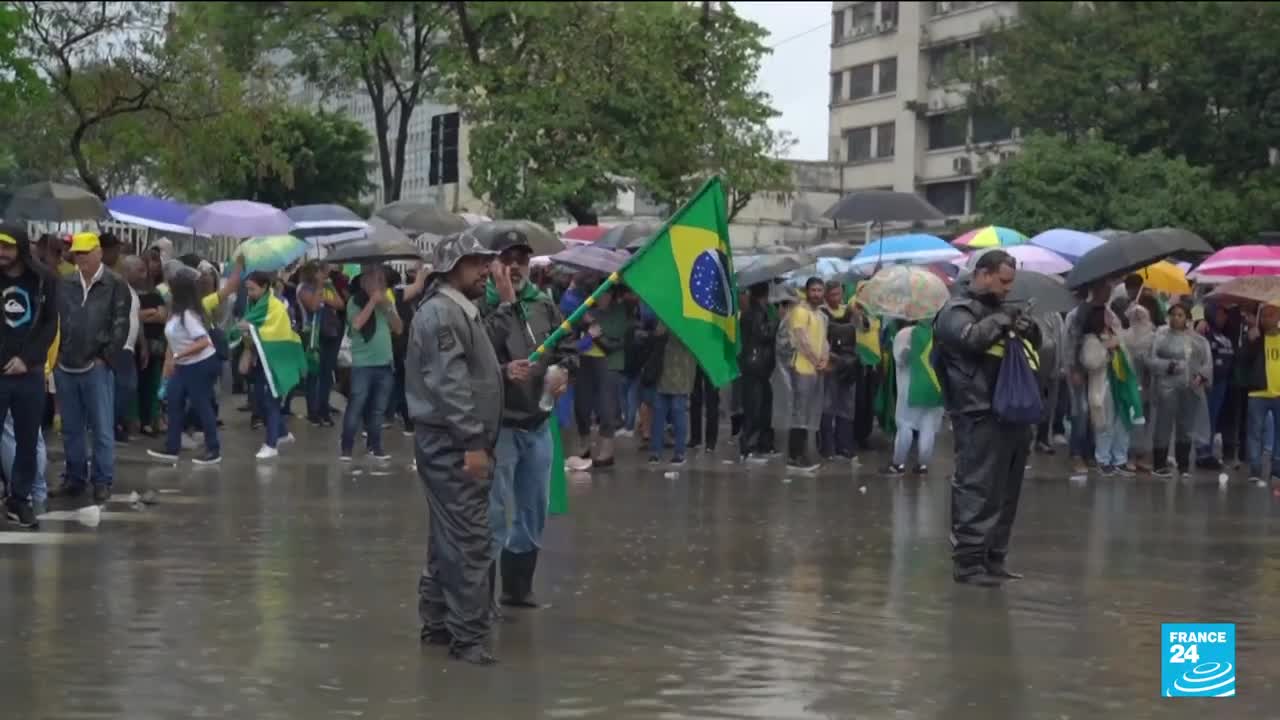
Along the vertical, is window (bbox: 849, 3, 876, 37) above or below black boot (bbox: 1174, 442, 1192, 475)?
above

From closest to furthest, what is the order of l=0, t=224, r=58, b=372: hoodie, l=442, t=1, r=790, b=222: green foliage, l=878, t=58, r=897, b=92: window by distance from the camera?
1. l=0, t=224, r=58, b=372: hoodie
2. l=442, t=1, r=790, b=222: green foliage
3. l=878, t=58, r=897, b=92: window

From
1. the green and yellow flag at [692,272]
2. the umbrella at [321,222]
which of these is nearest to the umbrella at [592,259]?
the umbrella at [321,222]

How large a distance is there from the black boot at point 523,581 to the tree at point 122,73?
17.4 metres

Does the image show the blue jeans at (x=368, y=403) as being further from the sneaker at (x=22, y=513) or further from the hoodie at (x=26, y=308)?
the hoodie at (x=26, y=308)

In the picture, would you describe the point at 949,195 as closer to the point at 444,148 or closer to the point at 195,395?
the point at 444,148

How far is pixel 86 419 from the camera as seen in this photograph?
14.0 m

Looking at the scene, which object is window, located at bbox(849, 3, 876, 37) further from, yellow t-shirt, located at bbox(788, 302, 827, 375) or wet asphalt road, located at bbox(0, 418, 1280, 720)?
wet asphalt road, located at bbox(0, 418, 1280, 720)

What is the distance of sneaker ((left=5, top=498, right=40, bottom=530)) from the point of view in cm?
1276

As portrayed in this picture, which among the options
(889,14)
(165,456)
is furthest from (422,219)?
(889,14)

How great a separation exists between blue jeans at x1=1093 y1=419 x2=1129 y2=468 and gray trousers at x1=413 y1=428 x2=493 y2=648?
37.8 feet

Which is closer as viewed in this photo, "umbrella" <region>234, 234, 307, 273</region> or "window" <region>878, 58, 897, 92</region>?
"umbrella" <region>234, 234, 307, 273</region>

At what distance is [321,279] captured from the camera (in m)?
21.9

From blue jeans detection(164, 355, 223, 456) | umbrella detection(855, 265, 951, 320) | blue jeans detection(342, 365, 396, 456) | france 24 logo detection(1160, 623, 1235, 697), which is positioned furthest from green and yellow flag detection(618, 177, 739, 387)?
blue jeans detection(342, 365, 396, 456)

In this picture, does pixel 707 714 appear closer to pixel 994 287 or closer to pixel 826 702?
pixel 826 702
